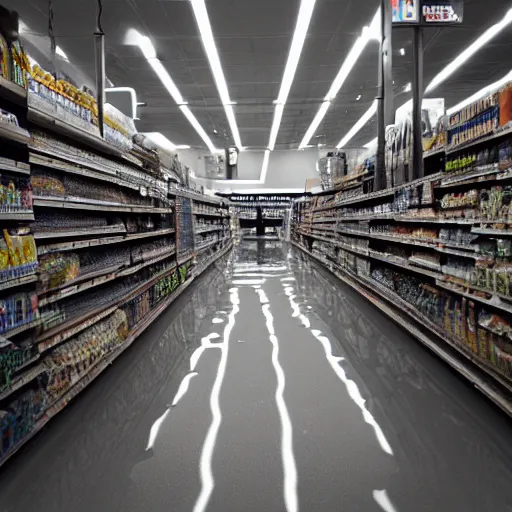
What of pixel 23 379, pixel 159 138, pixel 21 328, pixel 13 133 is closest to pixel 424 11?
pixel 13 133

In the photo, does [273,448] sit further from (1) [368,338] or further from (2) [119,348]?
(1) [368,338]

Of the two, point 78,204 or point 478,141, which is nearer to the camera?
point 478,141

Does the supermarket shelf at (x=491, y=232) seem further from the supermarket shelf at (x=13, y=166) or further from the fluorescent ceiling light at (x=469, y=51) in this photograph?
the fluorescent ceiling light at (x=469, y=51)

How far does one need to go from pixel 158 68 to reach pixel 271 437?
9.34 meters

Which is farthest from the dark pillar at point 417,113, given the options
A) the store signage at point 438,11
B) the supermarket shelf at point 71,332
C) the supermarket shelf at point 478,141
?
the supermarket shelf at point 71,332

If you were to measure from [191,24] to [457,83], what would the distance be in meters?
7.11

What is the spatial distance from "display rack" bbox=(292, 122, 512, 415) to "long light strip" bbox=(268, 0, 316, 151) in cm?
404

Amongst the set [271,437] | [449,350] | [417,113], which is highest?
[417,113]

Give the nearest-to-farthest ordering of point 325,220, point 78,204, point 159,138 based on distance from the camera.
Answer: point 78,204 → point 325,220 → point 159,138

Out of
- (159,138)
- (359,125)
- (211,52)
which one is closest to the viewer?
(211,52)

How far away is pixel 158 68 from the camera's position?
9.66 meters

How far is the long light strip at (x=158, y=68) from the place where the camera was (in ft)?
26.6

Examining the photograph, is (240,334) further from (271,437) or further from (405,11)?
(405,11)

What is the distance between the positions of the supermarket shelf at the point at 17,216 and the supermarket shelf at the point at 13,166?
192 mm
